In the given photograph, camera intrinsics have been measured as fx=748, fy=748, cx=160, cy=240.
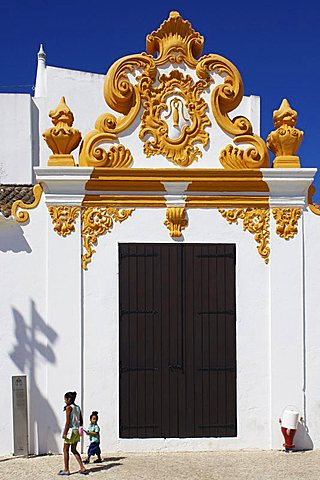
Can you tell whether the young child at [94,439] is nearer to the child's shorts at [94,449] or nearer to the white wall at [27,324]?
the child's shorts at [94,449]

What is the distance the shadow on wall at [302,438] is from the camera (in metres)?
9.77

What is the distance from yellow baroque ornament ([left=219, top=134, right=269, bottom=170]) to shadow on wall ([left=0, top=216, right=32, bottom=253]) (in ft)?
9.21

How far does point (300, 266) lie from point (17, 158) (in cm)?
1036

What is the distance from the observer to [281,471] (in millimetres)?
8727

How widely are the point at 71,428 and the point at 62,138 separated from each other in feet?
12.0

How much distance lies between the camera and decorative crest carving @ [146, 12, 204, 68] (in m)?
9.91

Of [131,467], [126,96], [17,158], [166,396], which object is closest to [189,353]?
[166,396]

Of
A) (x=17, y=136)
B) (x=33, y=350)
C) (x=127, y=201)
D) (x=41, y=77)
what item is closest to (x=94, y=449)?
(x=33, y=350)

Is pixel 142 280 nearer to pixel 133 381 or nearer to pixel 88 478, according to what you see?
pixel 133 381

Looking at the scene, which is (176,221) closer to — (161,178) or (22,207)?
(161,178)

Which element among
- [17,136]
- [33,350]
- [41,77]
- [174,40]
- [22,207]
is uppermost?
[41,77]

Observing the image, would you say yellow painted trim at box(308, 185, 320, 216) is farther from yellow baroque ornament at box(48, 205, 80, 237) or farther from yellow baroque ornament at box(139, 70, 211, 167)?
yellow baroque ornament at box(48, 205, 80, 237)

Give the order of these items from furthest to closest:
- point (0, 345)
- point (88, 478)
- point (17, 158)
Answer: point (17, 158) < point (0, 345) < point (88, 478)

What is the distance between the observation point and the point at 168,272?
977 cm
